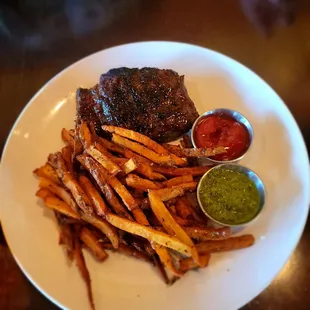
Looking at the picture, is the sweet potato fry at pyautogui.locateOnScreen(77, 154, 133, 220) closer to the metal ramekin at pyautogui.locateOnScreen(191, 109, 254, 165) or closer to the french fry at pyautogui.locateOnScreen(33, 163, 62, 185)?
the french fry at pyautogui.locateOnScreen(33, 163, 62, 185)

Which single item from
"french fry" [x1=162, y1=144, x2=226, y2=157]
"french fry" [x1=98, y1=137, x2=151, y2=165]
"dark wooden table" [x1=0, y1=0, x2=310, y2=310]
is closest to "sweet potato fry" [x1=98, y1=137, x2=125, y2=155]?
"french fry" [x1=98, y1=137, x2=151, y2=165]

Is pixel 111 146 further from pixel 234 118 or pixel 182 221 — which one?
pixel 234 118

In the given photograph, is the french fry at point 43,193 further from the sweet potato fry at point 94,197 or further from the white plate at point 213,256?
the sweet potato fry at point 94,197

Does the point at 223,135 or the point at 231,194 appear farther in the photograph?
the point at 223,135

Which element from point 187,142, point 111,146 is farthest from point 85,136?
point 187,142

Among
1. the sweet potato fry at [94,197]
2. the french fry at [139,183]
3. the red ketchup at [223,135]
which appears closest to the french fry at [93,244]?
the sweet potato fry at [94,197]

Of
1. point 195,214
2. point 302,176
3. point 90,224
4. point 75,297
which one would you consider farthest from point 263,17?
point 75,297

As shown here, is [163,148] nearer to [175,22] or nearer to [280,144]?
[280,144]

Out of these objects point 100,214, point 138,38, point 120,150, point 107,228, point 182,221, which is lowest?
point 182,221
